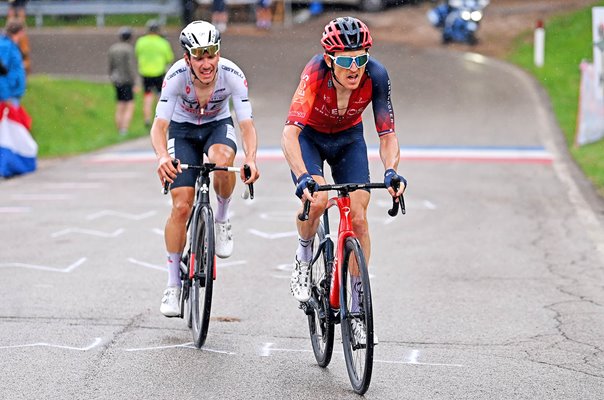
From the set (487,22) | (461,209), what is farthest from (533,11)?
(461,209)

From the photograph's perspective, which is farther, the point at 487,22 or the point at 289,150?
the point at 487,22

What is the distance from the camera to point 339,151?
24.9 feet

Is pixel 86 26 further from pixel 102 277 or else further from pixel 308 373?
pixel 308 373

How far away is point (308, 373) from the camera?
7.02 metres

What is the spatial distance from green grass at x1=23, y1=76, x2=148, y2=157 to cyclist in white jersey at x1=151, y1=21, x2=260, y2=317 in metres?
12.4

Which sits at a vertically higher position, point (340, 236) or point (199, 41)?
point (199, 41)

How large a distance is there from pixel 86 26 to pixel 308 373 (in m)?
34.8

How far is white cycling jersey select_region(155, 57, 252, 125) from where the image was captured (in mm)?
7859

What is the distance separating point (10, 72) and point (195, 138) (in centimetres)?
888

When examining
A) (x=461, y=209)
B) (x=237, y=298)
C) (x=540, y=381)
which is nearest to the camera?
(x=540, y=381)

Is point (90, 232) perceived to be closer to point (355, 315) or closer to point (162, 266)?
point (162, 266)

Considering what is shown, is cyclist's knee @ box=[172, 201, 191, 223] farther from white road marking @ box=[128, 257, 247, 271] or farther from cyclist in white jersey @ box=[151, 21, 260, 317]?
white road marking @ box=[128, 257, 247, 271]

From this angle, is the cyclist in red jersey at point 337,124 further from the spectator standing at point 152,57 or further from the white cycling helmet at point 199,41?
the spectator standing at point 152,57

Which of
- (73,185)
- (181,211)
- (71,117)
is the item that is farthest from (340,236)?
(71,117)
